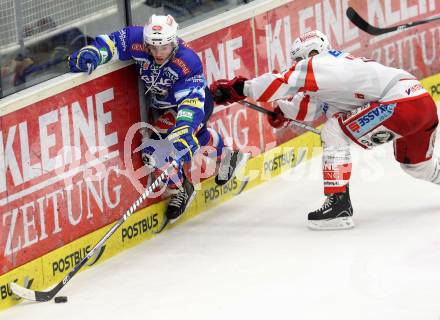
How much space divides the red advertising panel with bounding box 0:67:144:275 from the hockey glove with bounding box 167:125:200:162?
0.35 m

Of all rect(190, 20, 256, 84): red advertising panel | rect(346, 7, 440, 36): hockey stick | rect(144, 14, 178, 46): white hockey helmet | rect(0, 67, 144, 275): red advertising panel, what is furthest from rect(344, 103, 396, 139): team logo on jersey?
rect(346, 7, 440, 36): hockey stick

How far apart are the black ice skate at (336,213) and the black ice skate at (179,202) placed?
0.77m

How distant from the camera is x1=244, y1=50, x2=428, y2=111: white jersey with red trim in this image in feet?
25.8

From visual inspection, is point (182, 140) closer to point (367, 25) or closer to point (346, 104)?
point (346, 104)

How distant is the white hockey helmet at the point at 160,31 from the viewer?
7770 mm

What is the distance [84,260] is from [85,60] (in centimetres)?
105

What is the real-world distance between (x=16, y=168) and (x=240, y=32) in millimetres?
2031

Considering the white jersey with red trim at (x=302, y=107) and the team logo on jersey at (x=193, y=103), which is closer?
the team logo on jersey at (x=193, y=103)

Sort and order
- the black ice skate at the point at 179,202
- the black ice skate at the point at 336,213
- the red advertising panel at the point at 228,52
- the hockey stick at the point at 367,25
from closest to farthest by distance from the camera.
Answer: the black ice skate at the point at 336,213
the black ice skate at the point at 179,202
the red advertising panel at the point at 228,52
the hockey stick at the point at 367,25

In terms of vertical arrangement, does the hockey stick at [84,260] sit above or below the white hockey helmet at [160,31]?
below

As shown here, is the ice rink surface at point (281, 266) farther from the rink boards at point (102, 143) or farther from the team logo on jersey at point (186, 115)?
the team logo on jersey at point (186, 115)

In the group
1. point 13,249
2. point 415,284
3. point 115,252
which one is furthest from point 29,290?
point 415,284

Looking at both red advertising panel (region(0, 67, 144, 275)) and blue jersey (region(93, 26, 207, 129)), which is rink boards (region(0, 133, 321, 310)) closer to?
red advertising panel (region(0, 67, 144, 275))

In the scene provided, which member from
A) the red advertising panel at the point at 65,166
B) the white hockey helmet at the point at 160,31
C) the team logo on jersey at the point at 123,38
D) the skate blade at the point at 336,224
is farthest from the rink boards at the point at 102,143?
the skate blade at the point at 336,224
